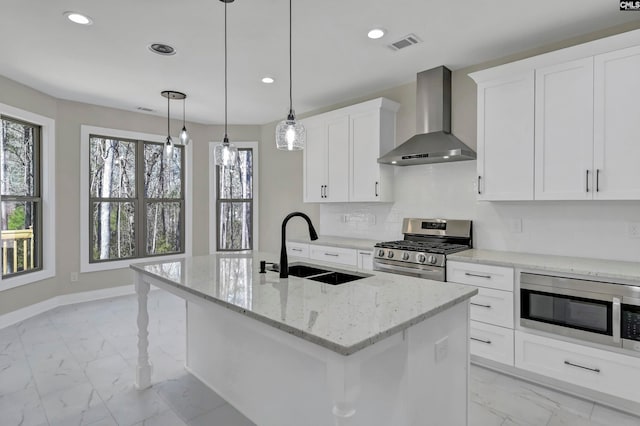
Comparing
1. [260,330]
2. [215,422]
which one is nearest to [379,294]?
[260,330]

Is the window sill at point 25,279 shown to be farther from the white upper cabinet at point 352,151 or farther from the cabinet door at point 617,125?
the cabinet door at point 617,125

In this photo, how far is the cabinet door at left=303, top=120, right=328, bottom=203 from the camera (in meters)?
4.52

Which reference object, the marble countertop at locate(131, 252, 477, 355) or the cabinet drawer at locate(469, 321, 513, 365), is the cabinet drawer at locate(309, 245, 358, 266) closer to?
the cabinet drawer at locate(469, 321, 513, 365)

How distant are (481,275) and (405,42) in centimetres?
201

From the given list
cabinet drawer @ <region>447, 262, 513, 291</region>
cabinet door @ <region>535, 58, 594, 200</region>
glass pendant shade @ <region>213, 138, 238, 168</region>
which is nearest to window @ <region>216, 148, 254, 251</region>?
glass pendant shade @ <region>213, 138, 238, 168</region>

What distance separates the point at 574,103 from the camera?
2.67m

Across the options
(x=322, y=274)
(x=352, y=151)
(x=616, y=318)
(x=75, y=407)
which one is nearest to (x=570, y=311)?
(x=616, y=318)

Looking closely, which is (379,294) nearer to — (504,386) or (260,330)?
(260,330)

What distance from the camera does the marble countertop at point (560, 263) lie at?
2.29 meters

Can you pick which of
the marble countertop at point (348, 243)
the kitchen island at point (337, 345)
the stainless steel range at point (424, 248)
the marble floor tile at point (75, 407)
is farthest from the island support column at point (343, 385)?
the marble countertop at point (348, 243)

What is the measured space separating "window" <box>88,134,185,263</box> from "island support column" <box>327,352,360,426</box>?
4675 millimetres

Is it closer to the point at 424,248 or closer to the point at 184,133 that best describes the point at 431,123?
the point at 424,248

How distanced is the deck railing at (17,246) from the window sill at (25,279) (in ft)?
0.40

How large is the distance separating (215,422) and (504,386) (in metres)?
2.04
